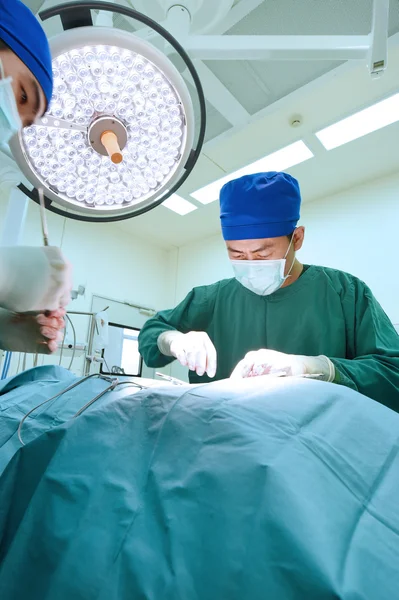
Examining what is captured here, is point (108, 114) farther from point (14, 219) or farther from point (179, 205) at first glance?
point (179, 205)

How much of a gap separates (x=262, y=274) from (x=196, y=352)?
1.20 ft

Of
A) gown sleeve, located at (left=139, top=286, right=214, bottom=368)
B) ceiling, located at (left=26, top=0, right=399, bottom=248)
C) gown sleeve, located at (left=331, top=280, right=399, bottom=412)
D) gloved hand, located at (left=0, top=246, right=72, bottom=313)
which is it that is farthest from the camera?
ceiling, located at (left=26, top=0, right=399, bottom=248)

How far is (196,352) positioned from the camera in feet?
3.55

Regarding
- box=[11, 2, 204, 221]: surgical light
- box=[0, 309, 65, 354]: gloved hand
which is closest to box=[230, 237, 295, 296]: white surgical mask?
box=[11, 2, 204, 221]: surgical light

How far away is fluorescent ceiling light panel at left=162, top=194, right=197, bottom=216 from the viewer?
156 inches

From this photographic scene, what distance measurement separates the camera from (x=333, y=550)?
0.37 metres

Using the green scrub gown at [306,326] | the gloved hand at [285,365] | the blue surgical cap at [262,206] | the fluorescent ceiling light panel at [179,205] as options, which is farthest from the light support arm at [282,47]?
the fluorescent ceiling light panel at [179,205]

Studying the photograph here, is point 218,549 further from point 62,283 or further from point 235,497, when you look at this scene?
point 62,283

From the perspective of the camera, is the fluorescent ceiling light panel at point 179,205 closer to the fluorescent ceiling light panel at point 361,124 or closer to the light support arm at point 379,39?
the fluorescent ceiling light panel at point 361,124

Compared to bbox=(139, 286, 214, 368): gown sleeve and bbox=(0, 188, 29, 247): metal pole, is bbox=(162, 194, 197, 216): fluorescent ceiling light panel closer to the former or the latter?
bbox=(139, 286, 214, 368): gown sleeve

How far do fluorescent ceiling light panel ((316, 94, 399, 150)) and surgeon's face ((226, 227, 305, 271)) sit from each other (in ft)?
6.89

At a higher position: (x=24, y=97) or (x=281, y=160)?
(x=281, y=160)

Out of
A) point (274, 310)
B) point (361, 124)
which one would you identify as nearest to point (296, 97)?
point (361, 124)

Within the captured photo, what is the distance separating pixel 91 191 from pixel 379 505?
Answer: 28.9 inches
